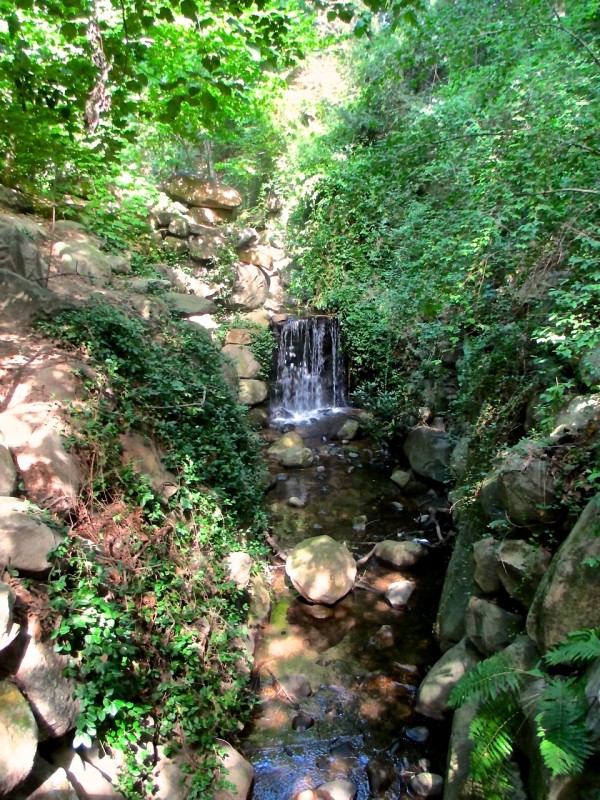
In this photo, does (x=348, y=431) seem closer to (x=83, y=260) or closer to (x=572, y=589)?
(x=83, y=260)

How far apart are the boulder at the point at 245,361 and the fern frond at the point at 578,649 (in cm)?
902

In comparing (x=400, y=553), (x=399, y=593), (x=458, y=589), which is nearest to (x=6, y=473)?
(x=458, y=589)

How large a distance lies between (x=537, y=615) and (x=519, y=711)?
66 cm

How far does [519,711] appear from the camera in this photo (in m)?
2.90

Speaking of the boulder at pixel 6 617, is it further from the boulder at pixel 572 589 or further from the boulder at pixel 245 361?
the boulder at pixel 245 361

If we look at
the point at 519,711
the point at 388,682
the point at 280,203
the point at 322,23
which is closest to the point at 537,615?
the point at 519,711

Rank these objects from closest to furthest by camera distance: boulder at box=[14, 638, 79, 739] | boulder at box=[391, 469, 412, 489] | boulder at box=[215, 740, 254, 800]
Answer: boulder at box=[14, 638, 79, 739]
boulder at box=[215, 740, 254, 800]
boulder at box=[391, 469, 412, 489]

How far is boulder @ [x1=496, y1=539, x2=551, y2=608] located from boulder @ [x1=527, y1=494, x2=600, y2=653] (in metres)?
0.36

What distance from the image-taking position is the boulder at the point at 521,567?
3.70 meters

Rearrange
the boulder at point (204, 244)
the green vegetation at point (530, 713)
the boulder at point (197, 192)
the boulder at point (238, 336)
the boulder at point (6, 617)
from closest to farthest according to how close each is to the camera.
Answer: the green vegetation at point (530, 713), the boulder at point (6, 617), the boulder at point (238, 336), the boulder at point (204, 244), the boulder at point (197, 192)

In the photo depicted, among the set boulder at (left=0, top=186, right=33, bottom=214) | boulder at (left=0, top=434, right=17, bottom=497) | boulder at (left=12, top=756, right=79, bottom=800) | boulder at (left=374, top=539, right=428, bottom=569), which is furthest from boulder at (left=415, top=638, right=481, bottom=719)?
boulder at (left=0, top=186, right=33, bottom=214)

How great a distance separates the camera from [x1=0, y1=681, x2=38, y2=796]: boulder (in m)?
2.24

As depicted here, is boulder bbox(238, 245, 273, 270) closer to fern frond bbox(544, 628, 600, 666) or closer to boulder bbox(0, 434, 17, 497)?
boulder bbox(0, 434, 17, 497)

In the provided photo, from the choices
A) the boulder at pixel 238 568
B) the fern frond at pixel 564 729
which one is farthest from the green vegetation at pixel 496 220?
the boulder at pixel 238 568
